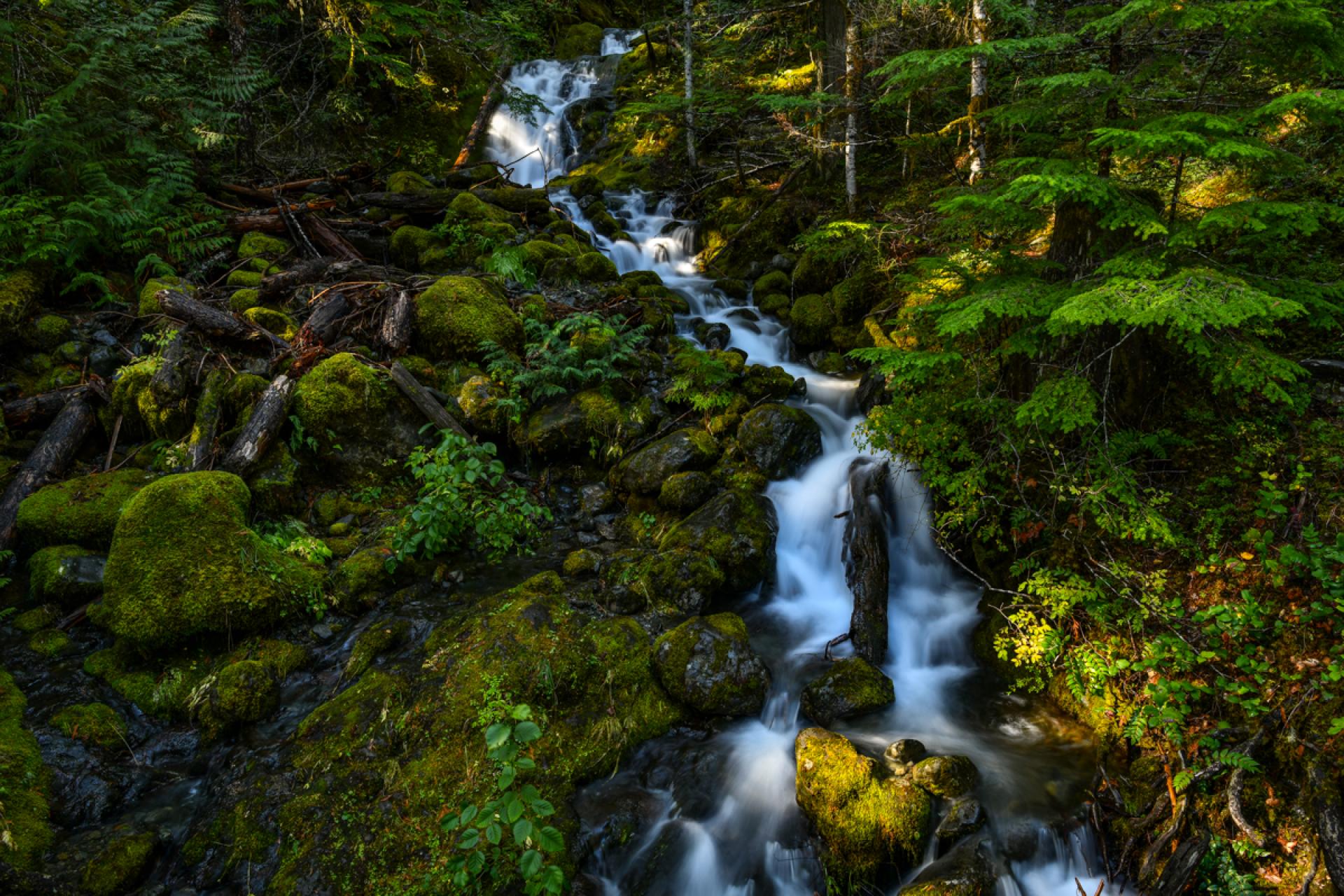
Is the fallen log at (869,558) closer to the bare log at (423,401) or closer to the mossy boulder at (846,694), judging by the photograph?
the mossy boulder at (846,694)

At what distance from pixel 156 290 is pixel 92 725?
5.36 meters

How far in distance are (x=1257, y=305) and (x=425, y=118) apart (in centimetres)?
1756

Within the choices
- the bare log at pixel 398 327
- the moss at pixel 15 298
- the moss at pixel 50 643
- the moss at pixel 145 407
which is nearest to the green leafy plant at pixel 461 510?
the bare log at pixel 398 327

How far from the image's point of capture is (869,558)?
227 inches

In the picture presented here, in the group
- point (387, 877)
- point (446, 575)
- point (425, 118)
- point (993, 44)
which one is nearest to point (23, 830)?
point (387, 877)

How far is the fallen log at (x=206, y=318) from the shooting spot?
6.97m

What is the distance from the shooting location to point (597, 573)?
19.9ft

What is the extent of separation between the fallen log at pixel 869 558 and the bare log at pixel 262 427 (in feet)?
20.2

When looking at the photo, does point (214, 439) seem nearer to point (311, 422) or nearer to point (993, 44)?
point (311, 422)

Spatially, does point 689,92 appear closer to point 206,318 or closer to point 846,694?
point 206,318

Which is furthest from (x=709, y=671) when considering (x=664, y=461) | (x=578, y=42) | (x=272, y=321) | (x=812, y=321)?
(x=578, y=42)

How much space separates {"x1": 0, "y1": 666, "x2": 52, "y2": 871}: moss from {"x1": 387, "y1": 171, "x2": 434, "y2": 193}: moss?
968 centimetres

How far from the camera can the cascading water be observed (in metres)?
3.83

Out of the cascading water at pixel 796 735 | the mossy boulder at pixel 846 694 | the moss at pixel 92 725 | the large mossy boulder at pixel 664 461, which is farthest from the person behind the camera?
the large mossy boulder at pixel 664 461
